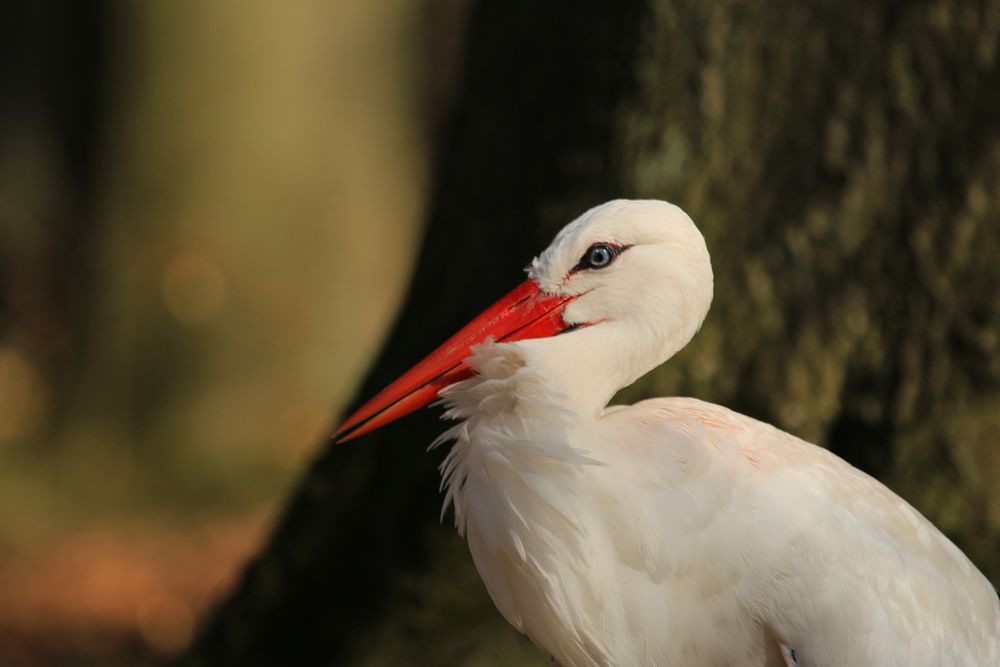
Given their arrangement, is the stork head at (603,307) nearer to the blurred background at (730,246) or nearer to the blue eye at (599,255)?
the blue eye at (599,255)

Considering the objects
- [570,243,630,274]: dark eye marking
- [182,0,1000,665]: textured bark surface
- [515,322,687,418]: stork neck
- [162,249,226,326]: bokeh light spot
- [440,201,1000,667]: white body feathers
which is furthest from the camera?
[162,249,226,326]: bokeh light spot

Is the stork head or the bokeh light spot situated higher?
the stork head

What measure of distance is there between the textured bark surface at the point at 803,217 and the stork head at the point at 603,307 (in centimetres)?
124

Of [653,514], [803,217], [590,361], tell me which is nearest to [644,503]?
[653,514]

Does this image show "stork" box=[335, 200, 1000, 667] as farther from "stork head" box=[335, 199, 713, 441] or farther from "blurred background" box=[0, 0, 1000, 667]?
"blurred background" box=[0, 0, 1000, 667]

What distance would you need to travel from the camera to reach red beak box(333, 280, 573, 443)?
10.5ft

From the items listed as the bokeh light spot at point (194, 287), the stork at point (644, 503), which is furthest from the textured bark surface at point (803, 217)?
the bokeh light spot at point (194, 287)

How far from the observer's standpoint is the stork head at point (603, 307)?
3.16 meters

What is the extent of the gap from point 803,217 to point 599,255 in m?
1.53

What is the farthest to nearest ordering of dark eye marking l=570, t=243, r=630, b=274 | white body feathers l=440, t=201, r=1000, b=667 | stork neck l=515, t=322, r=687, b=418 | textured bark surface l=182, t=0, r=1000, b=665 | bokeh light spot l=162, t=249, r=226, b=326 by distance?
bokeh light spot l=162, t=249, r=226, b=326
textured bark surface l=182, t=0, r=1000, b=665
dark eye marking l=570, t=243, r=630, b=274
stork neck l=515, t=322, r=687, b=418
white body feathers l=440, t=201, r=1000, b=667

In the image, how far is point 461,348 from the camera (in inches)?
127

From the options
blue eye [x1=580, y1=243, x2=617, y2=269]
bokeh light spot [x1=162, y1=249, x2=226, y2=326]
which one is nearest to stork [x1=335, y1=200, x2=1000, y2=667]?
blue eye [x1=580, y1=243, x2=617, y2=269]

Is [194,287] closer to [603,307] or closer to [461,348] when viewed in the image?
[461,348]

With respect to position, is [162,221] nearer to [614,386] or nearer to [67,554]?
[67,554]
